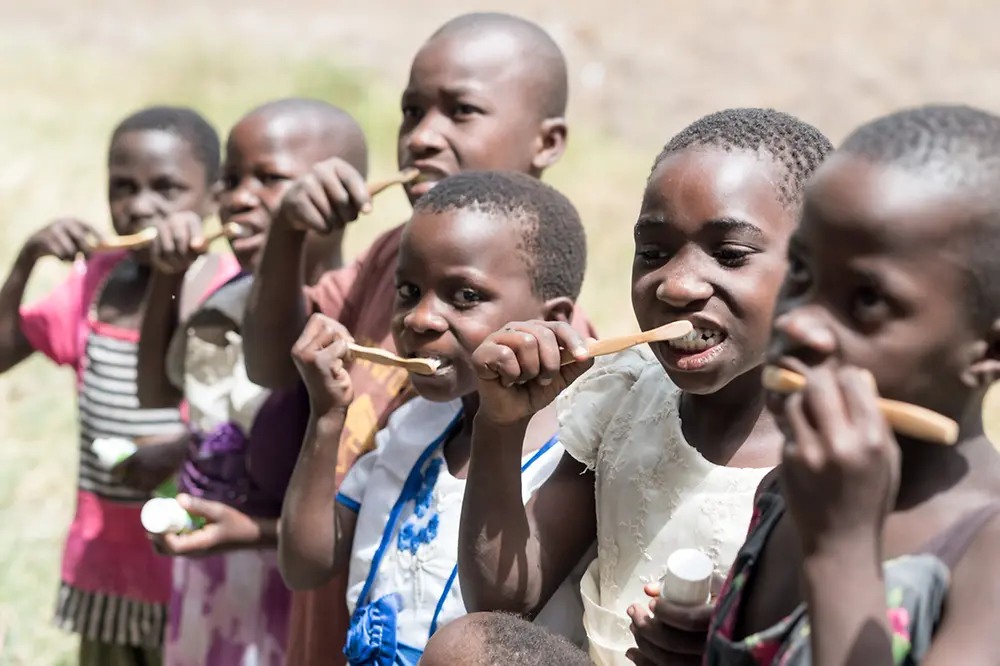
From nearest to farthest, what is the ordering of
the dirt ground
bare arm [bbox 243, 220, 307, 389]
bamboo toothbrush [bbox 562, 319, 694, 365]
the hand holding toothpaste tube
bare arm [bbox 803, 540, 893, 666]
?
bare arm [bbox 803, 540, 893, 666], bamboo toothbrush [bbox 562, 319, 694, 365], the hand holding toothpaste tube, bare arm [bbox 243, 220, 307, 389], the dirt ground

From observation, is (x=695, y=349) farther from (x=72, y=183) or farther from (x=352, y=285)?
(x=72, y=183)

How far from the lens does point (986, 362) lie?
1146mm

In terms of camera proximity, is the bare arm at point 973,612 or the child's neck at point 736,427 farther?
the child's neck at point 736,427

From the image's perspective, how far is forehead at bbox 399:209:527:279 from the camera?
197cm

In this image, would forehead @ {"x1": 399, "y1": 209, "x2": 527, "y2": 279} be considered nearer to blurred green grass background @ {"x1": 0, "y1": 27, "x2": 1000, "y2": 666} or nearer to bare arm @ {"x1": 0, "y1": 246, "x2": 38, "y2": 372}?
bare arm @ {"x1": 0, "y1": 246, "x2": 38, "y2": 372}

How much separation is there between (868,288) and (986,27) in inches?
379

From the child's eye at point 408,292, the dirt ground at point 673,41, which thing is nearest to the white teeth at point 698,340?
the child's eye at point 408,292

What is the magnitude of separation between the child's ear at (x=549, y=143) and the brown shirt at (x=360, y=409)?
14.4 inches

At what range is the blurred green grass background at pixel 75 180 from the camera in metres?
4.12

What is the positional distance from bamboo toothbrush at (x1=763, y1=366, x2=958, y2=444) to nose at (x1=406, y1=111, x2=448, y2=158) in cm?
148

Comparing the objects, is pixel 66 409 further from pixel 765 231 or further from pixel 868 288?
pixel 868 288

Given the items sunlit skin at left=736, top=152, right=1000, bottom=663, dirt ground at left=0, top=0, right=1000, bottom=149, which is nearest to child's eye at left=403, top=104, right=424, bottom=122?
sunlit skin at left=736, top=152, right=1000, bottom=663

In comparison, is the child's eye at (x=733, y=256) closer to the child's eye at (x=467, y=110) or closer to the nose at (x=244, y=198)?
the child's eye at (x=467, y=110)

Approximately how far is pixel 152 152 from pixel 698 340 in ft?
6.84
